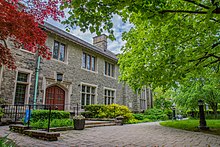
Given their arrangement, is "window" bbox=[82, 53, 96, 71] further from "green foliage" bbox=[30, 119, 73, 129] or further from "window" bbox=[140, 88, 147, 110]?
"window" bbox=[140, 88, 147, 110]

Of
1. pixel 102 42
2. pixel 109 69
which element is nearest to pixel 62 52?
pixel 109 69

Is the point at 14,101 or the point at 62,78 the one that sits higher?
the point at 62,78

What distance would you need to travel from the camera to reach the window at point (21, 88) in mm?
9914

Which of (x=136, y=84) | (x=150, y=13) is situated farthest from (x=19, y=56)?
(x=150, y=13)

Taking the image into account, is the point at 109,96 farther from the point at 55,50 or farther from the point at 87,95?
the point at 55,50

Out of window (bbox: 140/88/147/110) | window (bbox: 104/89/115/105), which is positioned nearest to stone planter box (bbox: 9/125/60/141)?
window (bbox: 104/89/115/105)

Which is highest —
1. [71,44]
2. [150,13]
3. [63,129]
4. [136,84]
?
[71,44]

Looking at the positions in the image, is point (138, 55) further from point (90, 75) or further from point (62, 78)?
point (90, 75)

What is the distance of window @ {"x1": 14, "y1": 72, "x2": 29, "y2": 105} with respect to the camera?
991cm

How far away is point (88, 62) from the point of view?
15180mm

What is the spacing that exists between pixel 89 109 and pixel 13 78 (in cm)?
599

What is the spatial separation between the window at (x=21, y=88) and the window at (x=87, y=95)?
15.5 ft

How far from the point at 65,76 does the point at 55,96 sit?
1.58 meters

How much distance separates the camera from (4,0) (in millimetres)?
4551
